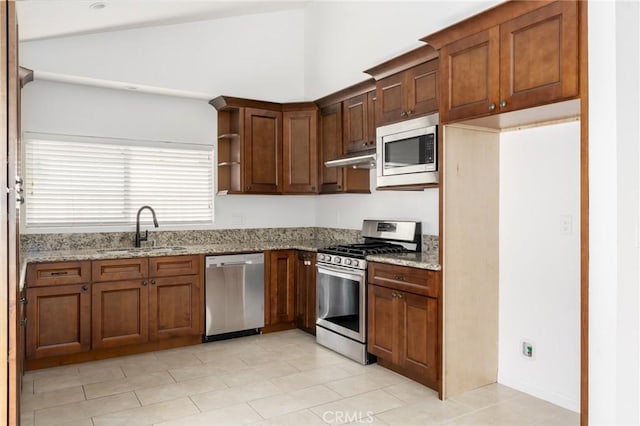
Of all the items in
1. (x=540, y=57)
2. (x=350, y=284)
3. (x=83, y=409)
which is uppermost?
(x=540, y=57)

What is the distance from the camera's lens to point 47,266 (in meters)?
3.71

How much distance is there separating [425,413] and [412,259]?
3.44ft

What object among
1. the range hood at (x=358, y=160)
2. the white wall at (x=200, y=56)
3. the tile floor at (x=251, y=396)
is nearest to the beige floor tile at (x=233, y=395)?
the tile floor at (x=251, y=396)

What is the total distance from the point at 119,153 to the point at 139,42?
109 cm

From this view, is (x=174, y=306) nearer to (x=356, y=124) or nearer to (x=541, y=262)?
(x=356, y=124)

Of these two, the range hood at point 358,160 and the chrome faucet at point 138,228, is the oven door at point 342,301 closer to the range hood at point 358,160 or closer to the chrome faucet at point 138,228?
the range hood at point 358,160

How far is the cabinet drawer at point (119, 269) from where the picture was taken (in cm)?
390

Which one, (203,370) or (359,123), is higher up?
(359,123)

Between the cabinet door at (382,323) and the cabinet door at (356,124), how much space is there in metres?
1.41

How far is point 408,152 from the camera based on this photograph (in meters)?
3.56

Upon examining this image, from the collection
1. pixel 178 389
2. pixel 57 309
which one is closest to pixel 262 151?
pixel 57 309
